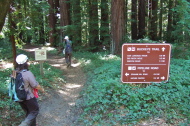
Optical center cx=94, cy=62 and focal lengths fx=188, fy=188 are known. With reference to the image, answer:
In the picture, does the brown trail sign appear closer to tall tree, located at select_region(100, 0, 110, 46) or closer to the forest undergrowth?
the forest undergrowth

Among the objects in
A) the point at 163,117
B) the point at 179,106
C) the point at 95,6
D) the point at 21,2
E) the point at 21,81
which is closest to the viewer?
the point at 21,81

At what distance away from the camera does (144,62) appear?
5.68 metres

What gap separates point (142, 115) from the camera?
4.86 meters

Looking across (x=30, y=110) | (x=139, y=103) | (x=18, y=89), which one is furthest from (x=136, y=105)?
(x=18, y=89)

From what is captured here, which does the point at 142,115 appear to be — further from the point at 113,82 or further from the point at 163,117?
the point at 113,82

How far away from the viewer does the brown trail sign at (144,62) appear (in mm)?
5602

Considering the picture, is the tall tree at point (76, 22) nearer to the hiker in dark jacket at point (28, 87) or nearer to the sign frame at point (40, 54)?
the sign frame at point (40, 54)

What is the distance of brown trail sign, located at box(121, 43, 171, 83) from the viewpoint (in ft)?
18.4

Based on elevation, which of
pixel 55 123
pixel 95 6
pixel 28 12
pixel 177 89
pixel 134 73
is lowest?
pixel 55 123

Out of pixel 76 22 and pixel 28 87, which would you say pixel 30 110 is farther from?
pixel 76 22

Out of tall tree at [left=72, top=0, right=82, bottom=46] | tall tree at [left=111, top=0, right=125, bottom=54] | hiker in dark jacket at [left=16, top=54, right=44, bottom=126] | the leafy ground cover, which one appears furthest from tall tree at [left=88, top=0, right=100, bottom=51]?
hiker in dark jacket at [left=16, top=54, right=44, bottom=126]

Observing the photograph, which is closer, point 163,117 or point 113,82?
point 163,117

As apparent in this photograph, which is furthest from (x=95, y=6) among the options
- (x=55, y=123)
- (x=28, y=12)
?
(x=55, y=123)

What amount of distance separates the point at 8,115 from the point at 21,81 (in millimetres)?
1655
